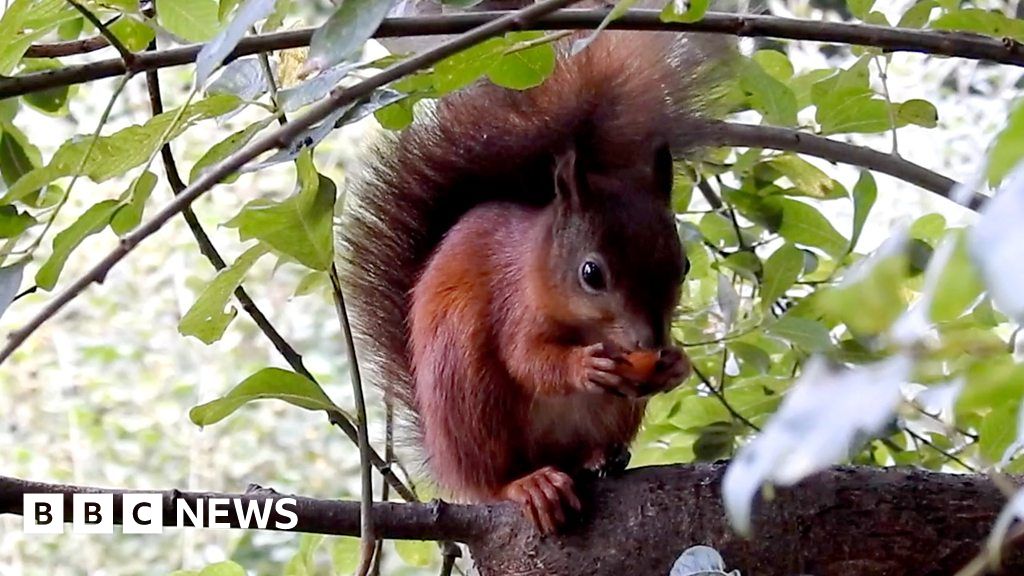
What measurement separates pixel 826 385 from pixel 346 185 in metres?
1.16

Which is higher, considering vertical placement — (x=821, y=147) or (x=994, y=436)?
(x=821, y=147)

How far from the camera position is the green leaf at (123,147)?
2.94 feet

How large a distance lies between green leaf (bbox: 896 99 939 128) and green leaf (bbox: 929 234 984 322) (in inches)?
39.8

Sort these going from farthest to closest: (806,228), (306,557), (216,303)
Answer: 1. (806,228)
2. (306,557)
3. (216,303)

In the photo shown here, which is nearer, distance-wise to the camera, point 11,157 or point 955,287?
point 955,287

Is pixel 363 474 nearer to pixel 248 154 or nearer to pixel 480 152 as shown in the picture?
pixel 248 154

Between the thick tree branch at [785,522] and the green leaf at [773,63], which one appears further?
the green leaf at [773,63]

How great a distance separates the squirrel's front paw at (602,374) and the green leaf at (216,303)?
0.35 meters

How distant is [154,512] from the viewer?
88cm

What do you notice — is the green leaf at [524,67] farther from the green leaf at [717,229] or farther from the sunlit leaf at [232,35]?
the green leaf at [717,229]

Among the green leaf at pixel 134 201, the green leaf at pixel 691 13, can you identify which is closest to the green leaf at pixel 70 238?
the green leaf at pixel 134 201

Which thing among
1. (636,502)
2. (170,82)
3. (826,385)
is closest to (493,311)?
(636,502)

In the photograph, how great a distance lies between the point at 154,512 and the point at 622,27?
459mm

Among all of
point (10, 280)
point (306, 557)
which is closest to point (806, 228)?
point (306, 557)
